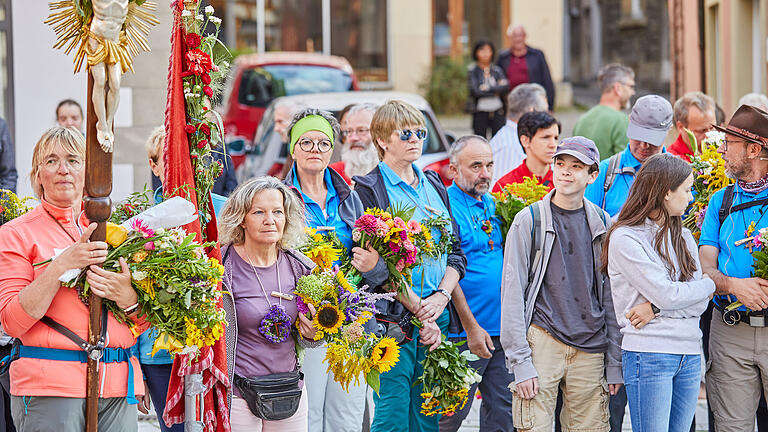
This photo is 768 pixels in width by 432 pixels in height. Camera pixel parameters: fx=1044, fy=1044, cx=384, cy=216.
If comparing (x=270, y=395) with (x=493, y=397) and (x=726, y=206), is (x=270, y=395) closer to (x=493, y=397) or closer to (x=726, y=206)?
(x=493, y=397)

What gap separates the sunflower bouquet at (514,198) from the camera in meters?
6.52

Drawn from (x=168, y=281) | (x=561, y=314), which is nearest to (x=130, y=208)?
(x=168, y=281)

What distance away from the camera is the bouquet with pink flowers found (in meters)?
5.64

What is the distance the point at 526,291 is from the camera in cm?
587

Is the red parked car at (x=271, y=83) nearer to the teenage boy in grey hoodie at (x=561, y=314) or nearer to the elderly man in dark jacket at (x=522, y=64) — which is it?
the elderly man in dark jacket at (x=522, y=64)

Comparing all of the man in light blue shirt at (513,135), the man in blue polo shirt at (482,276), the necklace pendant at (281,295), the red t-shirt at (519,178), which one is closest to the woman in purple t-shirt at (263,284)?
the necklace pendant at (281,295)

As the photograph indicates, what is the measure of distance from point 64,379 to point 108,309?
337 mm

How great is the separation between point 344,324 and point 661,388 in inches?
67.8

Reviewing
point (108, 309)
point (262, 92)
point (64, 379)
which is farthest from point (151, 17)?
point (262, 92)

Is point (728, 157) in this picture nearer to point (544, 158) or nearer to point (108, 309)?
point (544, 158)

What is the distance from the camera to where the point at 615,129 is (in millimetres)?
9141

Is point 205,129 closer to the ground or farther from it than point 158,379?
farther from it

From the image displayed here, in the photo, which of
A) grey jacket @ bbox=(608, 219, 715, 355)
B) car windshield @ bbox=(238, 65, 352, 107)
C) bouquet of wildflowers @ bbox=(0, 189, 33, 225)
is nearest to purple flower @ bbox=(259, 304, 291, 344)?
bouquet of wildflowers @ bbox=(0, 189, 33, 225)

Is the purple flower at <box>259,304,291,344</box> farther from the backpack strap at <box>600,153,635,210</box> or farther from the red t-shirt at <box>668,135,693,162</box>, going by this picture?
the red t-shirt at <box>668,135,693,162</box>
